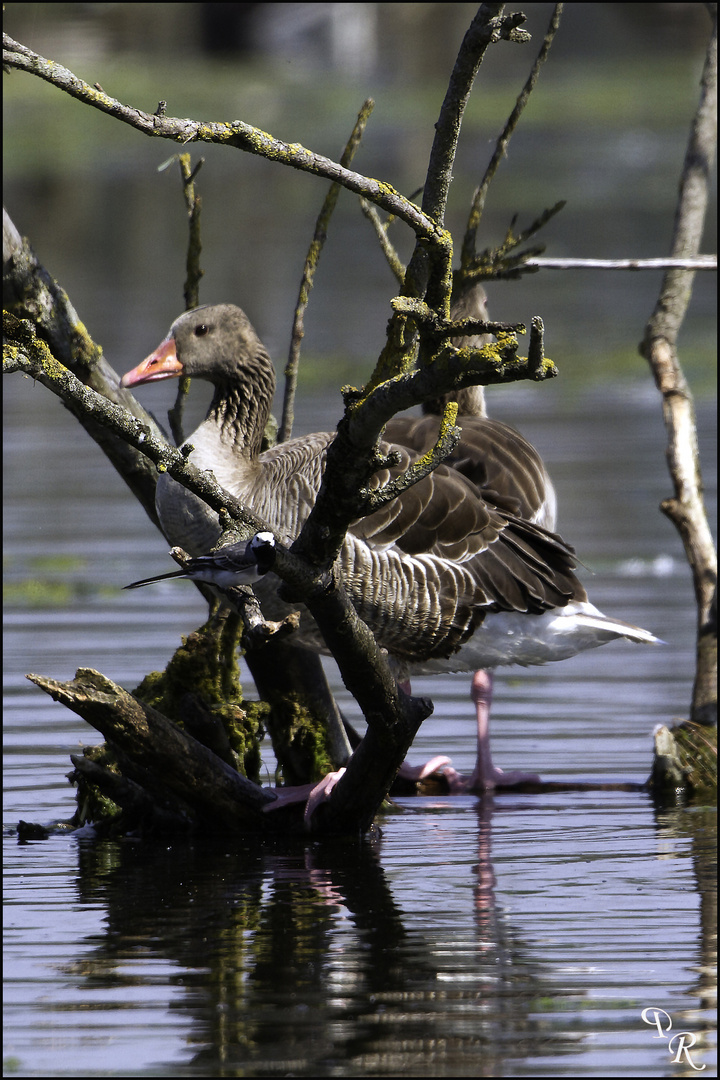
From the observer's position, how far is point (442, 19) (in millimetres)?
57250

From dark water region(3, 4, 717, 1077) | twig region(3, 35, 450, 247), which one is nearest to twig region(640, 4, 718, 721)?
dark water region(3, 4, 717, 1077)

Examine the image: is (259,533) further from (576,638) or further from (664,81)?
(664,81)

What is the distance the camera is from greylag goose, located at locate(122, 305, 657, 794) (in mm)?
6906

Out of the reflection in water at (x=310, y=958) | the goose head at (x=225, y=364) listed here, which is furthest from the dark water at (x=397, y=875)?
the goose head at (x=225, y=364)

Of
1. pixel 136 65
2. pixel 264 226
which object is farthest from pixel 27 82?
pixel 264 226

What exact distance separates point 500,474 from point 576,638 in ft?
2.90

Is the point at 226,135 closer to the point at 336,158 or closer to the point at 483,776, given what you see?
the point at 483,776

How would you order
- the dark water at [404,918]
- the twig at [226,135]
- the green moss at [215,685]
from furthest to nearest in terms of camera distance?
the green moss at [215,685] < the dark water at [404,918] < the twig at [226,135]

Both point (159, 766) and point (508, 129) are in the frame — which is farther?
point (508, 129)

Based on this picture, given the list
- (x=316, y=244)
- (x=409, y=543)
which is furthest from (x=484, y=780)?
(x=316, y=244)

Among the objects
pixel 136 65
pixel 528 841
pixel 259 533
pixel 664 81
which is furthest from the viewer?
pixel 664 81

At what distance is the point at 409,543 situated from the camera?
7.06 metres

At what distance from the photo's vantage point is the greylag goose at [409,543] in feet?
22.7

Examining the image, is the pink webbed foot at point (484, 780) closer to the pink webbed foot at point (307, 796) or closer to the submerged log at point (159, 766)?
the pink webbed foot at point (307, 796)
